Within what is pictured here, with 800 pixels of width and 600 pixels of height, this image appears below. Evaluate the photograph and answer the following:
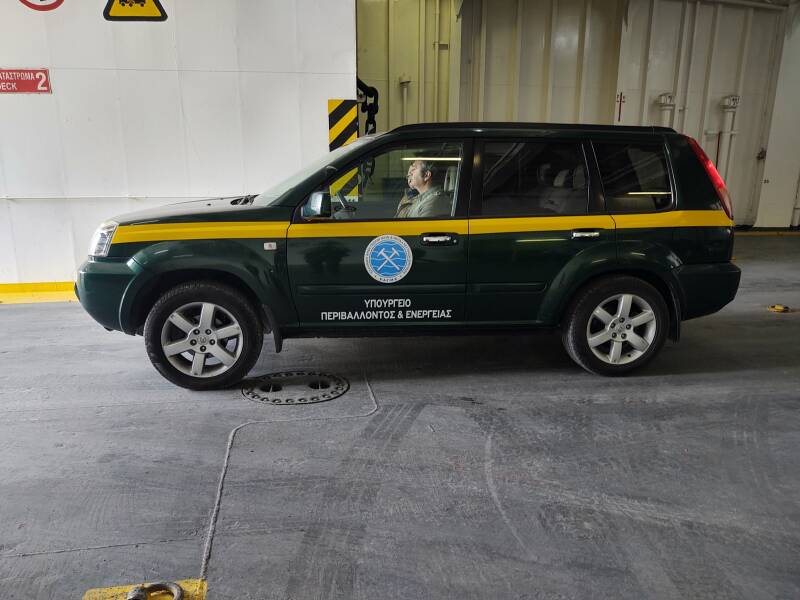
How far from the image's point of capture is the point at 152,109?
21.1 feet

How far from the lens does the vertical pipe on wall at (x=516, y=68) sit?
9.55 metres

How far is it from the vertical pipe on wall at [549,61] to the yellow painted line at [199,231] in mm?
7463

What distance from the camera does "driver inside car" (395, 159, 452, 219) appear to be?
394 cm

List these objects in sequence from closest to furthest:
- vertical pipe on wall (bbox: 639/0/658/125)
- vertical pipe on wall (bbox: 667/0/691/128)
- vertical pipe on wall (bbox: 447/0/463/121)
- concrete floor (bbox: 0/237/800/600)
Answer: concrete floor (bbox: 0/237/800/600)
vertical pipe on wall (bbox: 447/0/463/121)
vertical pipe on wall (bbox: 639/0/658/125)
vertical pipe on wall (bbox: 667/0/691/128)

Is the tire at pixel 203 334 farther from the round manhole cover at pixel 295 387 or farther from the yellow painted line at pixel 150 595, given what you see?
the yellow painted line at pixel 150 595

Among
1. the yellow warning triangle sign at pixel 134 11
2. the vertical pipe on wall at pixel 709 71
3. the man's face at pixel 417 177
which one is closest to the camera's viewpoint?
the man's face at pixel 417 177

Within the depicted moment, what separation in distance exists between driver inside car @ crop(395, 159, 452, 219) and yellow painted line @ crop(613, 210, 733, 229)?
1.21 meters

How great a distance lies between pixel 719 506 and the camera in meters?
2.71

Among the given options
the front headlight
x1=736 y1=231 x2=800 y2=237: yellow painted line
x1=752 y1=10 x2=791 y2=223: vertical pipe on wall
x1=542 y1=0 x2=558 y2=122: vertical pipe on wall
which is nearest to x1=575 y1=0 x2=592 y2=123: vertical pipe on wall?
x1=542 y1=0 x2=558 y2=122: vertical pipe on wall

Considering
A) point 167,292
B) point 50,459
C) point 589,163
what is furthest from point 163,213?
point 589,163

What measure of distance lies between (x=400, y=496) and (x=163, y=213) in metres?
2.57

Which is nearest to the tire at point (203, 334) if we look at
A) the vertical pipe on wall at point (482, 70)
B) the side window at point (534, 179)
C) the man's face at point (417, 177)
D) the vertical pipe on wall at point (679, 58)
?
the man's face at point (417, 177)

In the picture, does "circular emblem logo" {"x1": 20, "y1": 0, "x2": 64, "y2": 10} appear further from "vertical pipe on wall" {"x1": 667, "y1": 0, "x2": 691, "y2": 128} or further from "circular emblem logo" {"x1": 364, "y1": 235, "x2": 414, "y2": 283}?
"vertical pipe on wall" {"x1": 667, "y1": 0, "x2": 691, "y2": 128}

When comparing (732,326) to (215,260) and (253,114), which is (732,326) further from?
(253,114)
